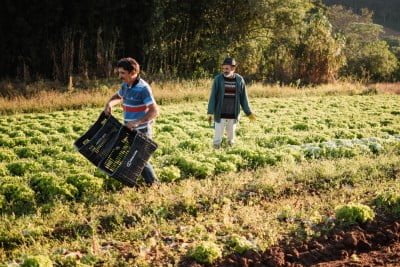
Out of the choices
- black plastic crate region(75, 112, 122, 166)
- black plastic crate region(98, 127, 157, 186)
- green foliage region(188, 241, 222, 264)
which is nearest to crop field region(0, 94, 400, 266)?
green foliage region(188, 241, 222, 264)

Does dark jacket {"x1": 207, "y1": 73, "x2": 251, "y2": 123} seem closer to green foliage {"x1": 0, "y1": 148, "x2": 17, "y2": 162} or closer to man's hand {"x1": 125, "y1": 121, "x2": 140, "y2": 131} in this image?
man's hand {"x1": 125, "y1": 121, "x2": 140, "y2": 131}

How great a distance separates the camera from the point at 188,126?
41.0 ft

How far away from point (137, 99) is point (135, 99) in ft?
0.10

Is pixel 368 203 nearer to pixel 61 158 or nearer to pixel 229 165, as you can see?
pixel 229 165

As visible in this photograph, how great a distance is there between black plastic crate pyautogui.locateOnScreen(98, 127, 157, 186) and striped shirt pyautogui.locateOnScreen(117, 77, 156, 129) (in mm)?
351

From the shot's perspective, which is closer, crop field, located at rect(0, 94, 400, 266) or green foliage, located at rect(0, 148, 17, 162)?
crop field, located at rect(0, 94, 400, 266)

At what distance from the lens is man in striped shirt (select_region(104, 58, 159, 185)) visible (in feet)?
21.5

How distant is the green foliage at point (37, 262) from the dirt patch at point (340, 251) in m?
1.42

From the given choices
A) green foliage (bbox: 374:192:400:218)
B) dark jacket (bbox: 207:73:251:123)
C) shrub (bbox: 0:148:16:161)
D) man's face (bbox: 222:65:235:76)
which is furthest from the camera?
dark jacket (bbox: 207:73:251:123)

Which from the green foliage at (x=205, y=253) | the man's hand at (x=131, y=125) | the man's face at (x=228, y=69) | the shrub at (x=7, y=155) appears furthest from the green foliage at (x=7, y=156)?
the green foliage at (x=205, y=253)

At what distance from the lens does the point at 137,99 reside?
22.2 feet

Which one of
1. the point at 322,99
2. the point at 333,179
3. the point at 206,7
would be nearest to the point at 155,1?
the point at 206,7

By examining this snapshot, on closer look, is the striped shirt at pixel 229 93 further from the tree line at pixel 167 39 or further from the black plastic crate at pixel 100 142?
the tree line at pixel 167 39

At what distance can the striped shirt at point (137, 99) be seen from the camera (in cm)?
670
